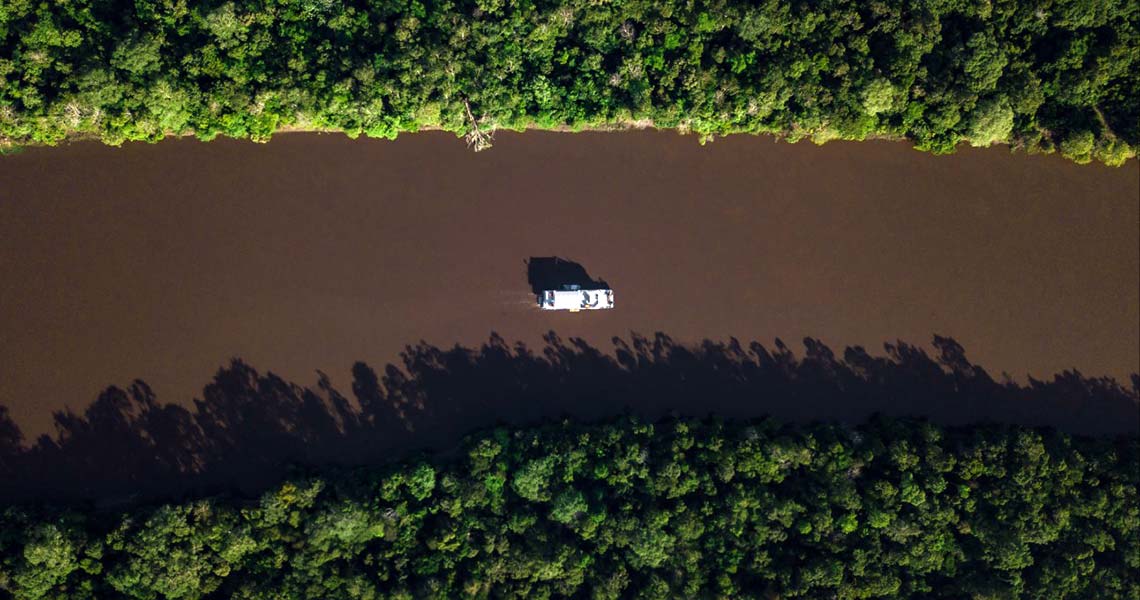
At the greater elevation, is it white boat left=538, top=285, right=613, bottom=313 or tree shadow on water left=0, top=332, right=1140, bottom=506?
white boat left=538, top=285, right=613, bottom=313

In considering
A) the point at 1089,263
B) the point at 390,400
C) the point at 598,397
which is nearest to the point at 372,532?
the point at 390,400

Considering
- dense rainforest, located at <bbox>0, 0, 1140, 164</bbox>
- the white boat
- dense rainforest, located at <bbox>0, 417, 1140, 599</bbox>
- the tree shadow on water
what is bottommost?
dense rainforest, located at <bbox>0, 417, 1140, 599</bbox>

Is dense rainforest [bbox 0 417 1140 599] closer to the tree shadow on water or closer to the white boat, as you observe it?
the tree shadow on water

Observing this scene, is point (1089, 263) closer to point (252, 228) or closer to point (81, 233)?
point (252, 228)

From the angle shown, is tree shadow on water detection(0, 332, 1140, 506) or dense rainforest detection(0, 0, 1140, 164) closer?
dense rainforest detection(0, 0, 1140, 164)

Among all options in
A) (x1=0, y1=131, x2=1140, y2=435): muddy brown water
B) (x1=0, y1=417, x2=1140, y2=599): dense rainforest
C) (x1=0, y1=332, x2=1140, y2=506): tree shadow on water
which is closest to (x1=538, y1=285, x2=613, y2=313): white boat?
(x1=0, y1=131, x2=1140, y2=435): muddy brown water

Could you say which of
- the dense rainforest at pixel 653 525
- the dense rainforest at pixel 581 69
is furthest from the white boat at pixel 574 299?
the dense rainforest at pixel 581 69

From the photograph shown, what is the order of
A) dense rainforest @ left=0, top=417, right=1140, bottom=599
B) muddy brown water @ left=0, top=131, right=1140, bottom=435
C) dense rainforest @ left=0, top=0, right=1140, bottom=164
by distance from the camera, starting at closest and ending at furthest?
dense rainforest @ left=0, top=417, right=1140, bottom=599, dense rainforest @ left=0, top=0, right=1140, bottom=164, muddy brown water @ left=0, top=131, right=1140, bottom=435
